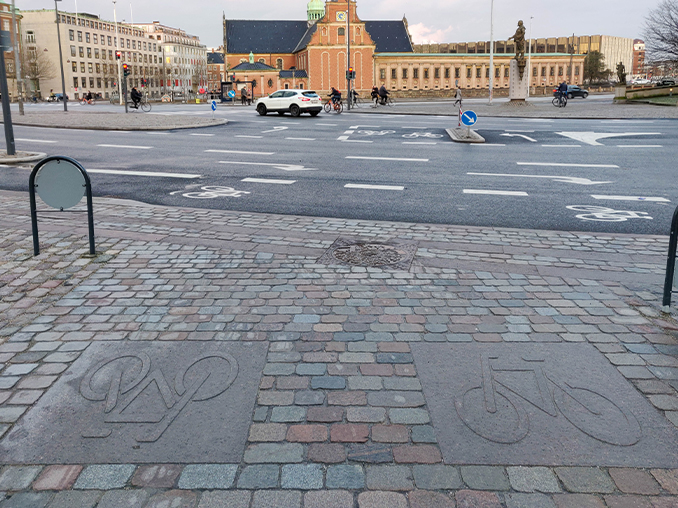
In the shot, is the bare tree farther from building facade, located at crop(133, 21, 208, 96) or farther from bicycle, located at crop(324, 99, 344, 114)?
building facade, located at crop(133, 21, 208, 96)

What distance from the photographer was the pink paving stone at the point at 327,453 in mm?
3041

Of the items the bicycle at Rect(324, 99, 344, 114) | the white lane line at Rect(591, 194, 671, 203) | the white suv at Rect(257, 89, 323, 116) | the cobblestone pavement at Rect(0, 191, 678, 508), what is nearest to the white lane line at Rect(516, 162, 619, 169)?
the white lane line at Rect(591, 194, 671, 203)

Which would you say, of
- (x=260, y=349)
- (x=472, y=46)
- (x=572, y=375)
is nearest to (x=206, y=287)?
(x=260, y=349)

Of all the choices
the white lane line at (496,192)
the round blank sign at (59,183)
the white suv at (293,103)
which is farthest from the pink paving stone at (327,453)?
the white suv at (293,103)

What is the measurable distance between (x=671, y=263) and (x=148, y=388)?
411cm

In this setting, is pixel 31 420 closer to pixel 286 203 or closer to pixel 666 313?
pixel 666 313

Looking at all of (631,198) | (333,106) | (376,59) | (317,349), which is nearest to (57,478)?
(317,349)

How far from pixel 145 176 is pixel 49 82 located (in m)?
119

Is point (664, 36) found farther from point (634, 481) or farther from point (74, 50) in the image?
point (74, 50)

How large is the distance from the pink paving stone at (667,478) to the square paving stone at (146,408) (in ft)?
6.73

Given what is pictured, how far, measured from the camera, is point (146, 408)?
140 inches

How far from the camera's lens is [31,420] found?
3.43 m

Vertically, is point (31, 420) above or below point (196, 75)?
below

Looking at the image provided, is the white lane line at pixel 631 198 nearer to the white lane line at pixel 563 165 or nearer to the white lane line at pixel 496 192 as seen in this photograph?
the white lane line at pixel 496 192
